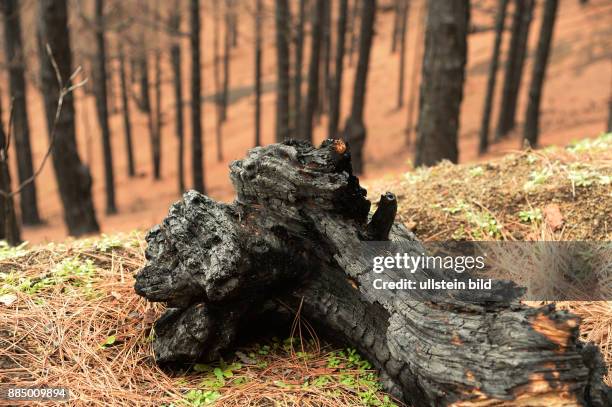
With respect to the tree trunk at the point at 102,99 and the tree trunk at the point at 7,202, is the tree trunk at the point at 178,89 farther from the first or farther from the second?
the tree trunk at the point at 7,202

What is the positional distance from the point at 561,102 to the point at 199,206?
→ 21092 mm

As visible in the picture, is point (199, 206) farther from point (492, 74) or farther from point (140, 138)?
point (140, 138)

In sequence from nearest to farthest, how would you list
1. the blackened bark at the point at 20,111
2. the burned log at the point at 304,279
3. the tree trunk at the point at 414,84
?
1. the burned log at the point at 304,279
2. the blackened bark at the point at 20,111
3. the tree trunk at the point at 414,84

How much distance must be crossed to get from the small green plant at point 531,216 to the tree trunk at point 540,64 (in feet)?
28.9

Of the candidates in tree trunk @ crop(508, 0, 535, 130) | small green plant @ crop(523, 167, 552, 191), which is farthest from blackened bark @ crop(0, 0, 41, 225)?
tree trunk @ crop(508, 0, 535, 130)

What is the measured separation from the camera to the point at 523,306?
80.2 inches

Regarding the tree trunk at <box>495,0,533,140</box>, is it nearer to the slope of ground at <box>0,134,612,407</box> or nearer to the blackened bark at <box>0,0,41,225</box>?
the slope of ground at <box>0,134,612,407</box>

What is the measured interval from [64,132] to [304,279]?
5821mm

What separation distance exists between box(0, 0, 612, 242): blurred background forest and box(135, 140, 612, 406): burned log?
1.63 m

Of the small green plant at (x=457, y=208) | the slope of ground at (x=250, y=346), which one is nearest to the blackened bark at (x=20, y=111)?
the slope of ground at (x=250, y=346)

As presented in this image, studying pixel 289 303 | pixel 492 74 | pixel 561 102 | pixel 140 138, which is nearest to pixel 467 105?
pixel 561 102

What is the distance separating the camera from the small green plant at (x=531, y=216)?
11.6ft

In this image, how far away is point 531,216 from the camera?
354cm

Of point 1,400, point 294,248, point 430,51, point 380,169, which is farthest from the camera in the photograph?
point 380,169
